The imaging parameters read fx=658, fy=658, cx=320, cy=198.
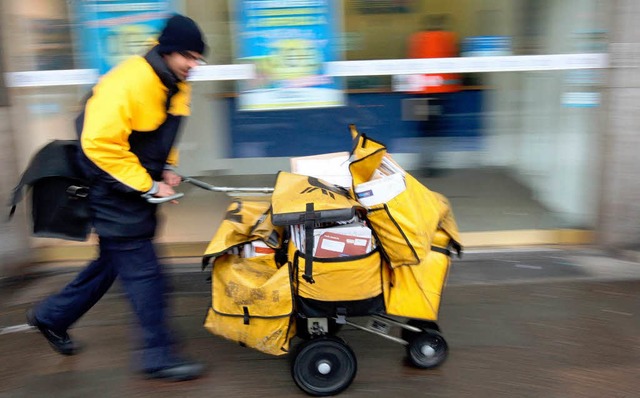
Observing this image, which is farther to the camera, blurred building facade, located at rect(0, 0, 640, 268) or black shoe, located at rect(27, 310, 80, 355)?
blurred building facade, located at rect(0, 0, 640, 268)

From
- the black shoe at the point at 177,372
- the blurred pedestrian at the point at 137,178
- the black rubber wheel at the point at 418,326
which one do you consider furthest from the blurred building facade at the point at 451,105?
the black shoe at the point at 177,372

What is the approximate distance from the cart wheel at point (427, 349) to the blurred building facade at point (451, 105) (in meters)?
2.24

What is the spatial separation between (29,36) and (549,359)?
4.29m

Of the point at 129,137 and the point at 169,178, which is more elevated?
the point at 129,137

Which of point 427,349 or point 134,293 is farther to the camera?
point 427,349

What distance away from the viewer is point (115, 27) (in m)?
5.05

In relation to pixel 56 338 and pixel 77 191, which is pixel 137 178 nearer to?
pixel 77 191

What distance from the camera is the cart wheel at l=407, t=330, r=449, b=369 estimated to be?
11.6ft

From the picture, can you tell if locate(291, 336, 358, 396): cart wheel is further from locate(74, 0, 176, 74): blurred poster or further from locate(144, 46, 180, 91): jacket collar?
locate(74, 0, 176, 74): blurred poster

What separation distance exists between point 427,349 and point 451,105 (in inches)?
102

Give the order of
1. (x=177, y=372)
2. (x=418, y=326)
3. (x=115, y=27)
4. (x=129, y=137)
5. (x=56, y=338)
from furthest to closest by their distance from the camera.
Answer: (x=115, y=27) → (x=56, y=338) → (x=418, y=326) → (x=177, y=372) → (x=129, y=137)

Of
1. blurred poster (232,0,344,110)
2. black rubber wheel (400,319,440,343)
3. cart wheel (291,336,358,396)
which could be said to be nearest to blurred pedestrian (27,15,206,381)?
cart wheel (291,336,358,396)

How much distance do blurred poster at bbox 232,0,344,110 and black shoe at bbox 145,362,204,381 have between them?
243 cm

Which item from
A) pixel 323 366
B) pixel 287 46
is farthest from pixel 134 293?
pixel 287 46
